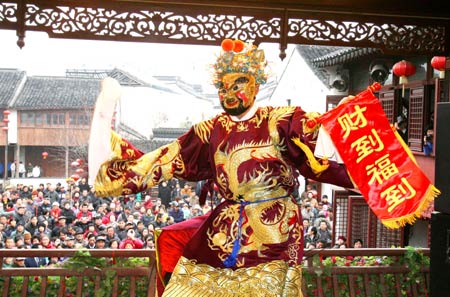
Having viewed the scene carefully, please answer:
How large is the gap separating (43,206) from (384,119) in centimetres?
1023

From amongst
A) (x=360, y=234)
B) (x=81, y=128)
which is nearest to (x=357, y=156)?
(x=360, y=234)

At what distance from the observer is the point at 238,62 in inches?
141

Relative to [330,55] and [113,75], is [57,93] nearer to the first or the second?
[113,75]

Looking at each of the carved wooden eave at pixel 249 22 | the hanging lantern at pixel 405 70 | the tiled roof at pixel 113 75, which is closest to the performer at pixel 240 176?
the carved wooden eave at pixel 249 22

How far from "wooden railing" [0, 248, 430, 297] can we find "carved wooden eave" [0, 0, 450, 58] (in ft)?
4.90

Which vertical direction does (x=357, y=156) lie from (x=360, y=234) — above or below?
above

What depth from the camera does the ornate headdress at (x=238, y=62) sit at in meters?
3.59

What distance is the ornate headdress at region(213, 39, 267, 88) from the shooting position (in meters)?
3.59

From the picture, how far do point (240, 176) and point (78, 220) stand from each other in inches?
309

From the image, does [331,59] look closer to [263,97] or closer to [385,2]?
[385,2]

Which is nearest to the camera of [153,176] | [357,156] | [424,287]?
[357,156]

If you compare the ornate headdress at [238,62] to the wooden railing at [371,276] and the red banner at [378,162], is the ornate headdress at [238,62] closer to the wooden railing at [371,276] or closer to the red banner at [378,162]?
the red banner at [378,162]

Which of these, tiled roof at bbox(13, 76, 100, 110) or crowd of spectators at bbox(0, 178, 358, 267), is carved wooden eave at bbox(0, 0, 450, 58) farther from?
tiled roof at bbox(13, 76, 100, 110)

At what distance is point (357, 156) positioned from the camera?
125 inches
